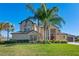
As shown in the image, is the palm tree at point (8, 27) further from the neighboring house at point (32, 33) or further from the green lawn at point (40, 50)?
the green lawn at point (40, 50)

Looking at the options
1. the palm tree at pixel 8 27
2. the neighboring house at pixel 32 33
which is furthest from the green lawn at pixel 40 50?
the palm tree at pixel 8 27

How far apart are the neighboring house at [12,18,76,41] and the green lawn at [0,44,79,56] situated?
129mm

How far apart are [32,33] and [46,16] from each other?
42 centimetres

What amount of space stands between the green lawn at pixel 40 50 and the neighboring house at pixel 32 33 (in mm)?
129

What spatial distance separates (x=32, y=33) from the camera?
7766 mm

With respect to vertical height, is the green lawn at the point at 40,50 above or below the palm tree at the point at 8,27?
below

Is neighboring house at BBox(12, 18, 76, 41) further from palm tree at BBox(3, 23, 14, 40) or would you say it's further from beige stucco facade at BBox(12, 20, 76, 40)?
palm tree at BBox(3, 23, 14, 40)

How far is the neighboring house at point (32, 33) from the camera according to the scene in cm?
777

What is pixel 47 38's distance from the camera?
7820 mm

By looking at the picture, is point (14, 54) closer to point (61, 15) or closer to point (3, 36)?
point (3, 36)

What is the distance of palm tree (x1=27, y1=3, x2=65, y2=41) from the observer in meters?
7.73

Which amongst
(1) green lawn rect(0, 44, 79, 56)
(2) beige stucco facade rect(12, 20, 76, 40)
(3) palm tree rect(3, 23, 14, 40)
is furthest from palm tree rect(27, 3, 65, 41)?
(3) palm tree rect(3, 23, 14, 40)

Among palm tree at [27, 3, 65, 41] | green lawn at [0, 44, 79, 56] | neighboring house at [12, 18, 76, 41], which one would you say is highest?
palm tree at [27, 3, 65, 41]

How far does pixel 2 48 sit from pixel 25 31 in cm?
49
